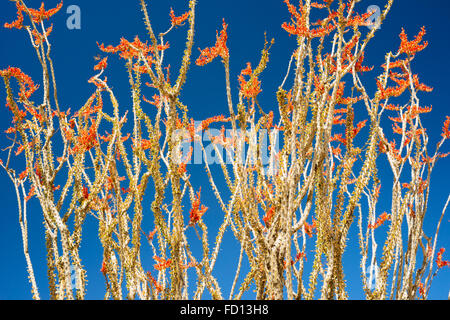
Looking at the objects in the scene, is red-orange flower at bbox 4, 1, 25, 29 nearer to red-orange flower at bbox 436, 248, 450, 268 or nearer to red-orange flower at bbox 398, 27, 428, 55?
red-orange flower at bbox 398, 27, 428, 55

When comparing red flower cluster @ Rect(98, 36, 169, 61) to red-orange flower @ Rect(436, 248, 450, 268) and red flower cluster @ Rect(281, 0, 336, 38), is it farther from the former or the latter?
red-orange flower @ Rect(436, 248, 450, 268)

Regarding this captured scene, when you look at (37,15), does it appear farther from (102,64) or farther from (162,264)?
(162,264)

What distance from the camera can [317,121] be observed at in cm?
322

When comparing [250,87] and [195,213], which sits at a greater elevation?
[250,87]

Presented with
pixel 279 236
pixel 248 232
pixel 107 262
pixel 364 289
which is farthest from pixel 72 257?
pixel 364 289

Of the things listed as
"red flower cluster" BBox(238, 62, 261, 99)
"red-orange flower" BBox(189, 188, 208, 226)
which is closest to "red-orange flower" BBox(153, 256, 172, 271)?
"red-orange flower" BBox(189, 188, 208, 226)

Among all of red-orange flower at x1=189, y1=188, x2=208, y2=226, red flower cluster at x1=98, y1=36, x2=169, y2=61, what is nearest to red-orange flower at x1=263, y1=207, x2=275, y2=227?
red-orange flower at x1=189, y1=188, x2=208, y2=226

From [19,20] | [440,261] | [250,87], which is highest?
[19,20]

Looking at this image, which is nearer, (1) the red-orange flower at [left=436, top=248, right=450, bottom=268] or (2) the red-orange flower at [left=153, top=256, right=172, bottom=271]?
(2) the red-orange flower at [left=153, top=256, right=172, bottom=271]

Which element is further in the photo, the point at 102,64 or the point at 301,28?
the point at 102,64

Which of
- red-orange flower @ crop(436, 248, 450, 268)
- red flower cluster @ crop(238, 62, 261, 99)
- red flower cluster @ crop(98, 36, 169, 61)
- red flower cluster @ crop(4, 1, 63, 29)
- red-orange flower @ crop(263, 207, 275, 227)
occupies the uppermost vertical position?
red flower cluster @ crop(4, 1, 63, 29)

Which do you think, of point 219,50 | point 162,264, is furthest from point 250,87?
point 162,264

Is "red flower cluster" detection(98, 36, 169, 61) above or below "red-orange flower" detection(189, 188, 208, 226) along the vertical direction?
above
